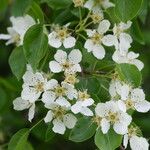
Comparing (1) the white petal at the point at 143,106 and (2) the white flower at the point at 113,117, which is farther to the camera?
(1) the white petal at the point at 143,106

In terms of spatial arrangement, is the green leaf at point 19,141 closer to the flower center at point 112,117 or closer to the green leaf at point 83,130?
the green leaf at point 83,130

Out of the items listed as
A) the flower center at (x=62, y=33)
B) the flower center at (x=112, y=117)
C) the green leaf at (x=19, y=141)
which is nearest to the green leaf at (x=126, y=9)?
the flower center at (x=62, y=33)

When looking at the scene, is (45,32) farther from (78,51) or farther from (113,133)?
(113,133)

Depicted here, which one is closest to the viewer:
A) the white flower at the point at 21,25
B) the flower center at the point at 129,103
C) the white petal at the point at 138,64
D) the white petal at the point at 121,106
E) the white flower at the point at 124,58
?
the white petal at the point at 121,106

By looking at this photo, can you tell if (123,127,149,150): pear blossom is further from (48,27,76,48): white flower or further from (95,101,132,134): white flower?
(48,27,76,48): white flower

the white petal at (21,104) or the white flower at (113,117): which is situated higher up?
the white flower at (113,117)

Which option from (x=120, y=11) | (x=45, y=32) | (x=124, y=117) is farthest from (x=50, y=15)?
(x=124, y=117)

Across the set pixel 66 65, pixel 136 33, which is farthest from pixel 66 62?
pixel 136 33
